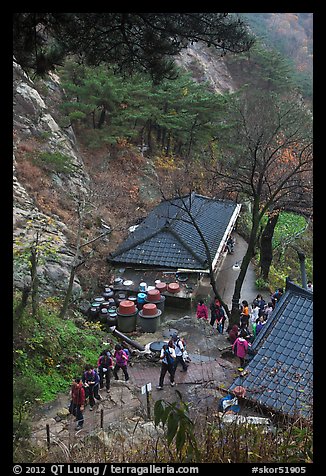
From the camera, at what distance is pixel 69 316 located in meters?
13.0

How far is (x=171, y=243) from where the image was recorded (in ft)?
54.7

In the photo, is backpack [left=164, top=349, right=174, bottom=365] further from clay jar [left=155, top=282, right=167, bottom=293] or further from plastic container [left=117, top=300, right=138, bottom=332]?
clay jar [left=155, top=282, right=167, bottom=293]

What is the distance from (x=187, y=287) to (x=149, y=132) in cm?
1545

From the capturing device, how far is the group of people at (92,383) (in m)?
7.84

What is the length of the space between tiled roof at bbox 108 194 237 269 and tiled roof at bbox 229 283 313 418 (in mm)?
6590

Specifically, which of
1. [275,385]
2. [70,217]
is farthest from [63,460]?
[70,217]

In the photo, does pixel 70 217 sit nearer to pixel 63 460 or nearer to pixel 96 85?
pixel 96 85

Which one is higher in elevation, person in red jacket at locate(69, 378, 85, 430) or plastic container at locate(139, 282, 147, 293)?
plastic container at locate(139, 282, 147, 293)

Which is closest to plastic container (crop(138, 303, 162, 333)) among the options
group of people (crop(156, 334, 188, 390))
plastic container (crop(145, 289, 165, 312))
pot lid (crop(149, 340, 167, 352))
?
plastic container (crop(145, 289, 165, 312))

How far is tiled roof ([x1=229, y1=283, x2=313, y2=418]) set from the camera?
6.18 m

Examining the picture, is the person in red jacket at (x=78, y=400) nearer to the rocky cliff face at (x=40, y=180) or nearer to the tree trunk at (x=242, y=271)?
the rocky cliff face at (x=40, y=180)

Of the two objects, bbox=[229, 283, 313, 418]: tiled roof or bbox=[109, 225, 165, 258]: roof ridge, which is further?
bbox=[109, 225, 165, 258]: roof ridge

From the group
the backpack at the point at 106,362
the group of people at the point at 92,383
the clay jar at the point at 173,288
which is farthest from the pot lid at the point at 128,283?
the backpack at the point at 106,362
